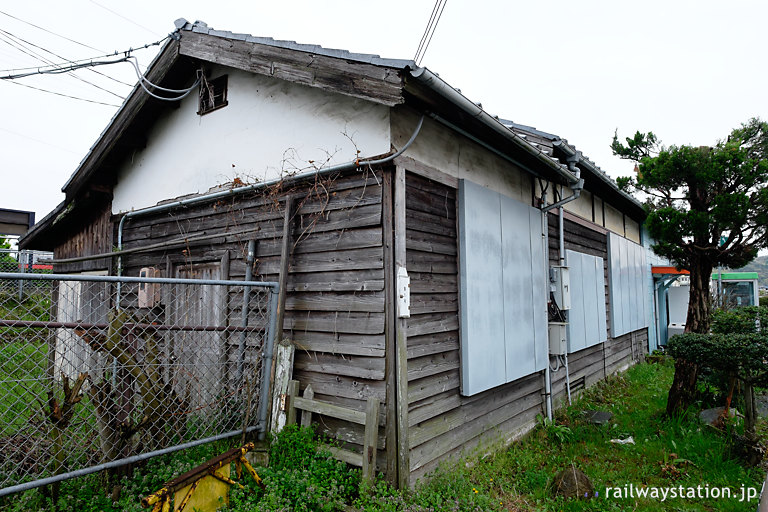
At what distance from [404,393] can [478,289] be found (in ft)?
4.70

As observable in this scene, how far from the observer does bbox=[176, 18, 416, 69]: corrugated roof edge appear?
128 inches

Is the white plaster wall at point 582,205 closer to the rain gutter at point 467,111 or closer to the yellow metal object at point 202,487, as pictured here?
the rain gutter at point 467,111

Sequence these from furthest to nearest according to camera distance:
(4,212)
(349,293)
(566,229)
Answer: (4,212) < (566,229) < (349,293)

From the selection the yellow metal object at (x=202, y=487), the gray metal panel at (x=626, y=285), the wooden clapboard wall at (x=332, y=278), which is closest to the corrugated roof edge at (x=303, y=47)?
the wooden clapboard wall at (x=332, y=278)

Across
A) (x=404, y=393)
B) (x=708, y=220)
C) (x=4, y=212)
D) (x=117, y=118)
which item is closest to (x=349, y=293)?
(x=404, y=393)

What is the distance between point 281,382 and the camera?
3994 millimetres

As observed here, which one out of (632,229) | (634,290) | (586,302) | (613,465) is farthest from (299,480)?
(632,229)

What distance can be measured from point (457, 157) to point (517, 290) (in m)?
1.77

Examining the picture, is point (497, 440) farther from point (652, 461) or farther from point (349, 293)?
point (349, 293)

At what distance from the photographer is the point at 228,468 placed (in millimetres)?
3209

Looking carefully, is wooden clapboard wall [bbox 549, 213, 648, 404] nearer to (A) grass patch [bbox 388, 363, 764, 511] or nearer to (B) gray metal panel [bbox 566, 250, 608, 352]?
(B) gray metal panel [bbox 566, 250, 608, 352]

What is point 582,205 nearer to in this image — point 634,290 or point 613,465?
point 634,290

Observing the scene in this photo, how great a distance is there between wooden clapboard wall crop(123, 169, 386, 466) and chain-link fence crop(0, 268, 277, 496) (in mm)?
386

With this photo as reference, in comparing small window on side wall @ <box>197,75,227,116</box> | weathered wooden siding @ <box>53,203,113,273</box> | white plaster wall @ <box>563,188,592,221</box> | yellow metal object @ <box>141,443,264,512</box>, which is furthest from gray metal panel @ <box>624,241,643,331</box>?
weathered wooden siding @ <box>53,203,113,273</box>
